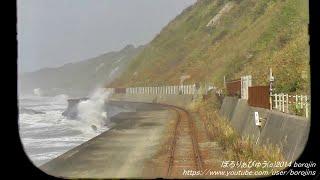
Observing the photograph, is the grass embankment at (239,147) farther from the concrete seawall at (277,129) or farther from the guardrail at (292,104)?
the guardrail at (292,104)

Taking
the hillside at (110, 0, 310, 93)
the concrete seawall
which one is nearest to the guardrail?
the concrete seawall

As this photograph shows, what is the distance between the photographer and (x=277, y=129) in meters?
11.0

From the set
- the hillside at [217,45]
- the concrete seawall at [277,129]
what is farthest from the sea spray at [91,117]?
the concrete seawall at [277,129]

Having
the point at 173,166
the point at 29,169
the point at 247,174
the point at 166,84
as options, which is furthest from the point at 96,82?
the point at 166,84

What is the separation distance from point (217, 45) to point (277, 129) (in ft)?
85.8

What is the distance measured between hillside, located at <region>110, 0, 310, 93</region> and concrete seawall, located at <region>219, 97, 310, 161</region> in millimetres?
4212

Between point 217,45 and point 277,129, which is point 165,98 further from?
point 277,129

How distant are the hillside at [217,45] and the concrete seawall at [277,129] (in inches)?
166

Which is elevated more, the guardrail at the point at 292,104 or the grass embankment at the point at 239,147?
the guardrail at the point at 292,104

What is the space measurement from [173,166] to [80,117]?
24.0 m

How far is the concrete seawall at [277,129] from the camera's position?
8.37 metres

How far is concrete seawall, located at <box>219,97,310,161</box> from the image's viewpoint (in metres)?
8.37

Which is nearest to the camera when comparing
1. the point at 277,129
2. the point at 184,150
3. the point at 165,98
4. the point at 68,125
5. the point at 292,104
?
the point at 277,129

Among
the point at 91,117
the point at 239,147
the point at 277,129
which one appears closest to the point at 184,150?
the point at 239,147
